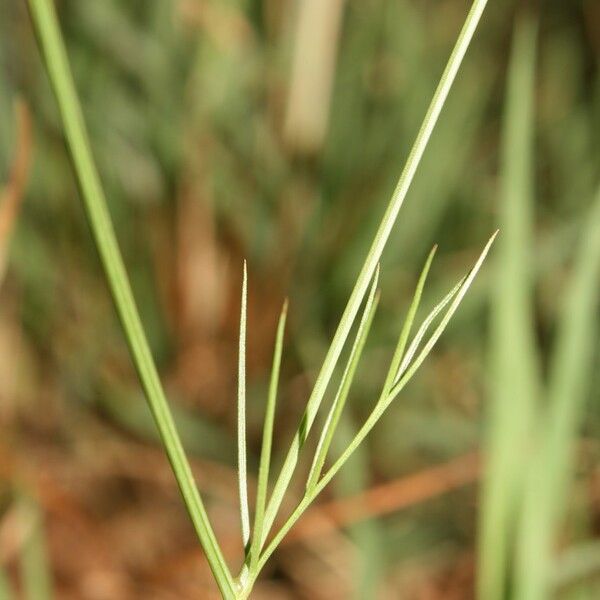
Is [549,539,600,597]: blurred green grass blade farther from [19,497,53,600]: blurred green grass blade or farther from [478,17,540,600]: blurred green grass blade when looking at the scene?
[19,497,53,600]: blurred green grass blade

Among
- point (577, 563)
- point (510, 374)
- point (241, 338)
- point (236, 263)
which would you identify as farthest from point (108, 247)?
point (236, 263)

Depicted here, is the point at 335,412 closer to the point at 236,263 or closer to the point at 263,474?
the point at 263,474

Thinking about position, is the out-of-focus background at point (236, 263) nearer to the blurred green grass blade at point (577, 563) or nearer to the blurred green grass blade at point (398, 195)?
the blurred green grass blade at point (577, 563)

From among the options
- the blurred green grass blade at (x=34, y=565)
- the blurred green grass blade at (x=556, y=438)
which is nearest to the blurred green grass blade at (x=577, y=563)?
the blurred green grass blade at (x=556, y=438)

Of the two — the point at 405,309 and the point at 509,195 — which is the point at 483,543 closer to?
the point at 509,195

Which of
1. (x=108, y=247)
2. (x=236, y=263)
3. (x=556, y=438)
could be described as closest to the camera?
(x=108, y=247)

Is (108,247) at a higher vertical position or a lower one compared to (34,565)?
higher
